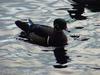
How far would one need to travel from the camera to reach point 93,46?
47.0ft

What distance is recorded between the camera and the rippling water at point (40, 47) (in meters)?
12.2

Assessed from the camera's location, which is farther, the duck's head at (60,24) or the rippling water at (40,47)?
the duck's head at (60,24)

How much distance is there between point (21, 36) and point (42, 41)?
3.80 feet

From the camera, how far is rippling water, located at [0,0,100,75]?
12227mm

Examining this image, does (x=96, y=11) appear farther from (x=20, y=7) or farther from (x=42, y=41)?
(x=42, y=41)

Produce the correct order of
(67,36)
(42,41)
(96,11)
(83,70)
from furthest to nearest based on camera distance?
(96,11)
(67,36)
(42,41)
(83,70)

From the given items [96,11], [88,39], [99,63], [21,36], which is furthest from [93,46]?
[96,11]

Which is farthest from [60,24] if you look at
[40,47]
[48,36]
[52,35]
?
[40,47]

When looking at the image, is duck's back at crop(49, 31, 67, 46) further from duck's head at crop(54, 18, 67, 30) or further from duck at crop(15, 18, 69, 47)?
duck's head at crop(54, 18, 67, 30)

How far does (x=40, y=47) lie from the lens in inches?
560

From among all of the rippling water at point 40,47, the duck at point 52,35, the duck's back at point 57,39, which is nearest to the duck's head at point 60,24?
the duck at point 52,35

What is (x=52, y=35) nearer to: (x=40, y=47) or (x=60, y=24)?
(x=60, y=24)

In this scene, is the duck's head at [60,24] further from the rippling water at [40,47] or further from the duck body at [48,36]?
the rippling water at [40,47]

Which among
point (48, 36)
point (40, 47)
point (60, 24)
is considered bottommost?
point (40, 47)
